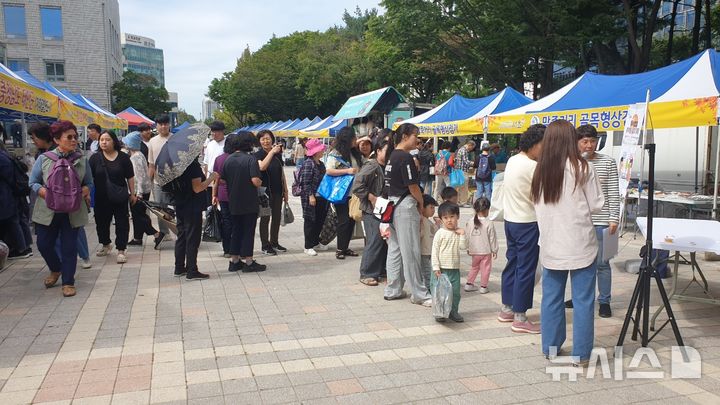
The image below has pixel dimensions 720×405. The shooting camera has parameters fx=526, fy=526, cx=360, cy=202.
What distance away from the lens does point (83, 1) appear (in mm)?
39344

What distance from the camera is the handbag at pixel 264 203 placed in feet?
22.6

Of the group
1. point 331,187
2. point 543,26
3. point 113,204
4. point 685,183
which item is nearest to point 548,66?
point 543,26

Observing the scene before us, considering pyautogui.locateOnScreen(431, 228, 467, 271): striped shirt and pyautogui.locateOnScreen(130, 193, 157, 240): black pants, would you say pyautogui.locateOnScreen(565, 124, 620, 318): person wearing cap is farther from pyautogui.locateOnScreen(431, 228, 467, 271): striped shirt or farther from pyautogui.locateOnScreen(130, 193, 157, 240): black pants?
pyautogui.locateOnScreen(130, 193, 157, 240): black pants

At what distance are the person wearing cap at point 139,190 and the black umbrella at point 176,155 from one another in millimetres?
2562

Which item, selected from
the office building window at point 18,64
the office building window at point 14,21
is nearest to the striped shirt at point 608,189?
the office building window at point 18,64

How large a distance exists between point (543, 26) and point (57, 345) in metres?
17.6

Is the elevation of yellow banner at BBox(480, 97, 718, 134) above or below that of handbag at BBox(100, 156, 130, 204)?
above

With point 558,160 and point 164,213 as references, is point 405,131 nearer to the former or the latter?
point 558,160

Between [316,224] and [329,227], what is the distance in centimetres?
20

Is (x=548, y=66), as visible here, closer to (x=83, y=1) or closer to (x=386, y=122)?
(x=386, y=122)

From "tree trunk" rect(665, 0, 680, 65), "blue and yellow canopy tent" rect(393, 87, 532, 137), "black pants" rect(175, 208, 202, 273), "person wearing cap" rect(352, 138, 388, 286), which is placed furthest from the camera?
"tree trunk" rect(665, 0, 680, 65)

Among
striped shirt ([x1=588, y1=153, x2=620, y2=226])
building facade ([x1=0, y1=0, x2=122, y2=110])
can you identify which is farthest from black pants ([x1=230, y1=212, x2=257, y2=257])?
building facade ([x1=0, y1=0, x2=122, y2=110])

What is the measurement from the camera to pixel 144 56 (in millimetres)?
153750

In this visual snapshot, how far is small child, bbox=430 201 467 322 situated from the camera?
4461 mm
